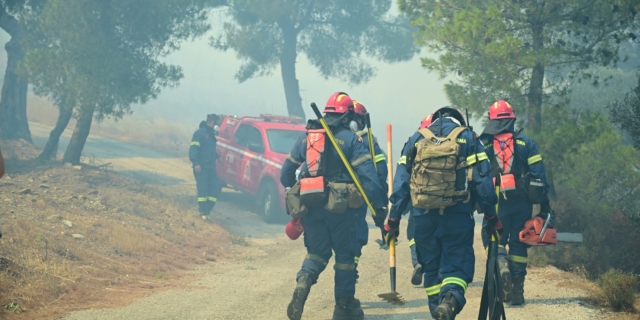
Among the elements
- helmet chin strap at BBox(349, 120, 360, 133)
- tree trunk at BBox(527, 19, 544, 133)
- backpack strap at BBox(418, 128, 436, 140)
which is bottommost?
backpack strap at BBox(418, 128, 436, 140)

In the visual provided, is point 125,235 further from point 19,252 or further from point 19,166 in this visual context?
point 19,166

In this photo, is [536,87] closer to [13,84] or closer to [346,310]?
[346,310]

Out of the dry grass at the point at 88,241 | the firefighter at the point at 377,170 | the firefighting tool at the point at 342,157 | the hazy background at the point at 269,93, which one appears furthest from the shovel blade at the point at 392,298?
the hazy background at the point at 269,93

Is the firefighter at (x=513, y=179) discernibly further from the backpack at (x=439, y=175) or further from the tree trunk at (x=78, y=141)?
the tree trunk at (x=78, y=141)

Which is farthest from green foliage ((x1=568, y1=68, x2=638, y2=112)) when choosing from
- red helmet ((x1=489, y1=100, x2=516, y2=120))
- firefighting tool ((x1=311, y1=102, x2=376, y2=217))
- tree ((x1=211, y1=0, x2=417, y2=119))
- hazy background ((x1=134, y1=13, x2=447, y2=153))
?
hazy background ((x1=134, y1=13, x2=447, y2=153))

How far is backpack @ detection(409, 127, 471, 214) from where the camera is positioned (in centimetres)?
503

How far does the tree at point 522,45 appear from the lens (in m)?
9.98

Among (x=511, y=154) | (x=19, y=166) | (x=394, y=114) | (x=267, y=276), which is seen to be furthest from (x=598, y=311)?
(x=394, y=114)

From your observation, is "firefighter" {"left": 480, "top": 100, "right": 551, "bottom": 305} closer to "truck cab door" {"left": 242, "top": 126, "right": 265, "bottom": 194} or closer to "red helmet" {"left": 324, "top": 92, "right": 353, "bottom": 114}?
"red helmet" {"left": 324, "top": 92, "right": 353, "bottom": 114}

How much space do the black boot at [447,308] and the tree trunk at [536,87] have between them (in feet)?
19.8

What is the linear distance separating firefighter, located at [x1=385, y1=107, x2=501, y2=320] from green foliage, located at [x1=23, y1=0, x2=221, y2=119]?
11086mm

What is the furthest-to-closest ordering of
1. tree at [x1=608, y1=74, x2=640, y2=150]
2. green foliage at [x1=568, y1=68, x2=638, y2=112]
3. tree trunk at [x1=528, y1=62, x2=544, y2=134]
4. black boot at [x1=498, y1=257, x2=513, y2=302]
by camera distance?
green foliage at [x1=568, y1=68, x2=638, y2=112], tree trunk at [x1=528, y1=62, x2=544, y2=134], tree at [x1=608, y1=74, x2=640, y2=150], black boot at [x1=498, y1=257, x2=513, y2=302]

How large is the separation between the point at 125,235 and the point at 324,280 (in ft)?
11.0

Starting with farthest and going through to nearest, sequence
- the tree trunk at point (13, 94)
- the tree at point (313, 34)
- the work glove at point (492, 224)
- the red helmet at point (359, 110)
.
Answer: the tree at point (313, 34) → the tree trunk at point (13, 94) → the red helmet at point (359, 110) → the work glove at point (492, 224)
